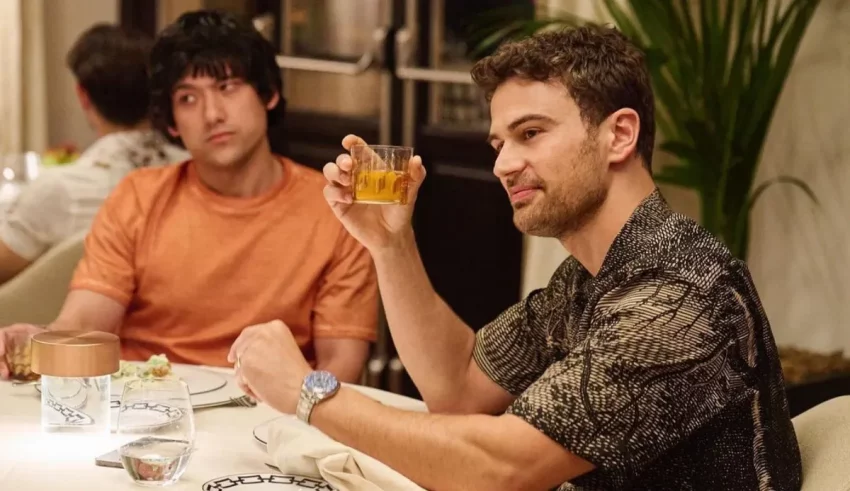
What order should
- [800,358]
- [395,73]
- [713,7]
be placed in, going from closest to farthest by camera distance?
[713,7] < [800,358] < [395,73]

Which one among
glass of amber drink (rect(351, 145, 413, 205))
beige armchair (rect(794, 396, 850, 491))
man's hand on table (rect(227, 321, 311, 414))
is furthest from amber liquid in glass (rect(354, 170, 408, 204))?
beige armchair (rect(794, 396, 850, 491))

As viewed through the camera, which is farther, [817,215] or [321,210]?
[817,215]

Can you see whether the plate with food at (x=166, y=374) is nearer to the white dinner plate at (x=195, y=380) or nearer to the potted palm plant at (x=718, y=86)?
the white dinner plate at (x=195, y=380)

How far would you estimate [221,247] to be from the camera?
8.63ft

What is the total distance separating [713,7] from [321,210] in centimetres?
114

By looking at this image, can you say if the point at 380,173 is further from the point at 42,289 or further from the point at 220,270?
the point at 42,289

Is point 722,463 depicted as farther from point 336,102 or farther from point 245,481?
point 336,102

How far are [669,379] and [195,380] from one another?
36.0 inches

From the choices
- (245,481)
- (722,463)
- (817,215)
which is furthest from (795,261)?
(245,481)

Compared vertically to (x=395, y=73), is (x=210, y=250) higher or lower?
lower

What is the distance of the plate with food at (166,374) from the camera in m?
1.96

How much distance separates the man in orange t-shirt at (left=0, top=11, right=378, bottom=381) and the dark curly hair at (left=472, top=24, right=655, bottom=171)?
0.89 metres

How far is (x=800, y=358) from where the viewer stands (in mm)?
3240

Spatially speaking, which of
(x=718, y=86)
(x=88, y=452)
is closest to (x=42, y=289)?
(x=88, y=452)
